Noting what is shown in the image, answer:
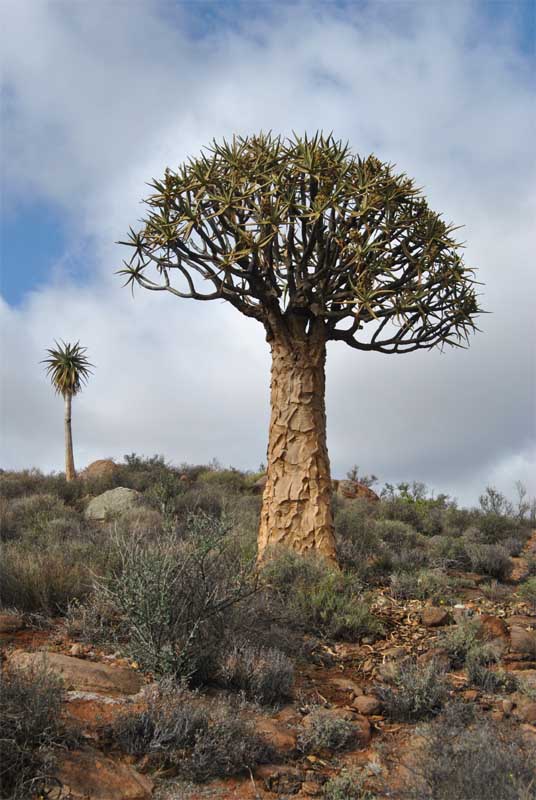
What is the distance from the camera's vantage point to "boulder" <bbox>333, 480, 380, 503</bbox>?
1984 cm

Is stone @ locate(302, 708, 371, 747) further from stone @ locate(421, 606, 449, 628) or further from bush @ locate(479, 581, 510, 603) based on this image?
bush @ locate(479, 581, 510, 603)

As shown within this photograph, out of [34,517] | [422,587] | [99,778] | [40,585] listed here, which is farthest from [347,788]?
[34,517]

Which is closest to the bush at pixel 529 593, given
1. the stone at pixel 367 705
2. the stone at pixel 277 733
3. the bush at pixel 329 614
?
the bush at pixel 329 614

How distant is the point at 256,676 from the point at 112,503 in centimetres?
1114

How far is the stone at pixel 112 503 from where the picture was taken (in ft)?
50.4

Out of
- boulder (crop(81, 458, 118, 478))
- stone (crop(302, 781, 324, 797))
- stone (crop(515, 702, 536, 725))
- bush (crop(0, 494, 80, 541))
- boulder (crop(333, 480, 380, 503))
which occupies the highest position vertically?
boulder (crop(81, 458, 118, 478))

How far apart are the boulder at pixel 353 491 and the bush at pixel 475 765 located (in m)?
14.7

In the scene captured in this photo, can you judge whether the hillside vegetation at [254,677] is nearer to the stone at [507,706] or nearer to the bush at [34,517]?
the stone at [507,706]

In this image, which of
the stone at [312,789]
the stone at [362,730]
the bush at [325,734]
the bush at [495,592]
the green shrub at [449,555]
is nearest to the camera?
the stone at [312,789]

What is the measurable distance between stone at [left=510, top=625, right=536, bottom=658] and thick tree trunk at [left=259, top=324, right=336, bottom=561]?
279cm

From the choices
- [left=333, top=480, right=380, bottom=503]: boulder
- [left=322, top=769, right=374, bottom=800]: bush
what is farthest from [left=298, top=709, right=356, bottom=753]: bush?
[left=333, top=480, right=380, bottom=503]: boulder

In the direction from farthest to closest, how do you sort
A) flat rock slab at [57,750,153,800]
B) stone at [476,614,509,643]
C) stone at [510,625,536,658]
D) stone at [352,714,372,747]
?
stone at [476,614,509,643]
stone at [510,625,536,658]
stone at [352,714,372,747]
flat rock slab at [57,750,153,800]

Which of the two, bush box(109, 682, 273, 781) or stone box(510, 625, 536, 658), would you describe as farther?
stone box(510, 625, 536, 658)

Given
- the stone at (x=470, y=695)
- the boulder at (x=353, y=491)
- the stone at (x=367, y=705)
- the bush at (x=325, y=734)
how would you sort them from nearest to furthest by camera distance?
the bush at (x=325, y=734) → the stone at (x=367, y=705) → the stone at (x=470, y=695) → the boulder at (x=353, y=491)
